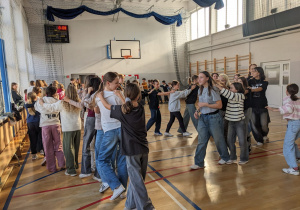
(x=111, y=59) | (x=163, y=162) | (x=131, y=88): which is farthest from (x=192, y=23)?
(x=131, y=88)

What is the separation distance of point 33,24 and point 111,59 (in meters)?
4.74

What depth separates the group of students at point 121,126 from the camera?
2199 mm

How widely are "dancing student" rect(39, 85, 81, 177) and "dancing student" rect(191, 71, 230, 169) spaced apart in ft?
5.97

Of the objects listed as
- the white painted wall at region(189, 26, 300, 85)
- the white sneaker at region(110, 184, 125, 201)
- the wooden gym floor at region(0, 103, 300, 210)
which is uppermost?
the white painted wall at region(189, 26, 300, 85)

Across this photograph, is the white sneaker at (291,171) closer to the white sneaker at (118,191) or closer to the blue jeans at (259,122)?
the blue jeans at (259,122)

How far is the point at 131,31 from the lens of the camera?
1504 centimetres

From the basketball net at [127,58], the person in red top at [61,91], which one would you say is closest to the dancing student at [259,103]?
the person in red top at [61,91]

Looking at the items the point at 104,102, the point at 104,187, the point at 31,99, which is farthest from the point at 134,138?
the point at 31,99

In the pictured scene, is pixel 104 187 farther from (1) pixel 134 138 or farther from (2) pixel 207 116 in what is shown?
(2) pixel 207 116

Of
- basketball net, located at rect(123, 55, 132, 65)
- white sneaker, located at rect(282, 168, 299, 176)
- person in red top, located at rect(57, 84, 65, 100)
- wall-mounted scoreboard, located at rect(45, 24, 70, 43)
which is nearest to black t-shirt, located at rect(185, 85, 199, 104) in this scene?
white sneaker, located at rect(282, 168, 299, 176)

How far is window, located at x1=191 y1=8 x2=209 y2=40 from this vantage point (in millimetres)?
14062

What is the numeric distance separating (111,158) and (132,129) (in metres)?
0.79

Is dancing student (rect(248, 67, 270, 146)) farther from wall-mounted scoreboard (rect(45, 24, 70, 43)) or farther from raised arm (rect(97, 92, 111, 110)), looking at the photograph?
wall-mounted scoreboard (rect(45, 24, 70, 43))

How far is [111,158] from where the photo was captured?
2.76 m
